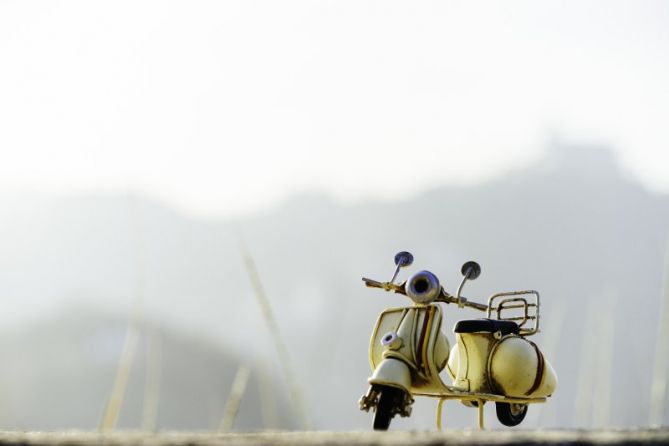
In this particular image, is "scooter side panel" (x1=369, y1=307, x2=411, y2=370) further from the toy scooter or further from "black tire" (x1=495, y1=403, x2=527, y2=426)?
"black tire" (x1=495, y1=403, x2=527, y2=426)

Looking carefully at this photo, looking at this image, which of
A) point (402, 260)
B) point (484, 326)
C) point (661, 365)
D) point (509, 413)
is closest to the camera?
point (402, 260)

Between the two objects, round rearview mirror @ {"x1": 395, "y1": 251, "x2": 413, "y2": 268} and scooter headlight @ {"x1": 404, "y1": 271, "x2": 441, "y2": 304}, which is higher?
round rearview mirror @ {"x1": 395, "y1": 251, "x2": 413, "y2": 268}

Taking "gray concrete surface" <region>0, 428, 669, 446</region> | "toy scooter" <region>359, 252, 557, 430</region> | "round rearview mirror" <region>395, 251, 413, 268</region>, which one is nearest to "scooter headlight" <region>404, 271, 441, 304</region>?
"toy scooter" <region>359, 252, 557, 430</region>

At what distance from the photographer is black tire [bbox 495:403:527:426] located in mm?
4438

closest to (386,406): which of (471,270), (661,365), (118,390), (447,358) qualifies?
(447,358)

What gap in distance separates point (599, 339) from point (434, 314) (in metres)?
2.42

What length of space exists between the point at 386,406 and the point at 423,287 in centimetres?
58

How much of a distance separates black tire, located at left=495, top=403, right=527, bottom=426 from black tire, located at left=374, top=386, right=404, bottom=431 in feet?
3.29

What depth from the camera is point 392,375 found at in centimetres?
358

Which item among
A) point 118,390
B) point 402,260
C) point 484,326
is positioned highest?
point 402,260

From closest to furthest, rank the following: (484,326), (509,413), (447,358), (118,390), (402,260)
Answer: (118,390) < (447,358) < (402,260) < (484,326) < (509,413)

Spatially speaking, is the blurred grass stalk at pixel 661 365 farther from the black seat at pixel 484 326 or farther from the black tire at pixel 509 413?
the black seat at pixel 484 326

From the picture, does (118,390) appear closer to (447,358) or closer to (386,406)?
(386,406)

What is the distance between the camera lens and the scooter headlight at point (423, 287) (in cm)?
385
